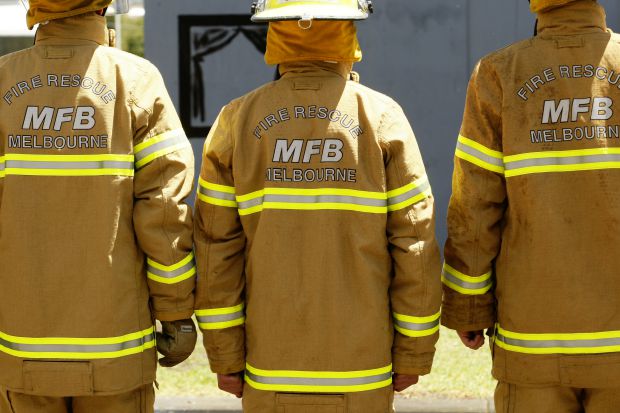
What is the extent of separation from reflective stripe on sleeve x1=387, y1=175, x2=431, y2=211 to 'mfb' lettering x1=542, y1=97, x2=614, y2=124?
0.52 m

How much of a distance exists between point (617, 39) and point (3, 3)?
332 inches

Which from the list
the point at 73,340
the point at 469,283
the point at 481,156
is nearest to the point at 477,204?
the point at 481,156

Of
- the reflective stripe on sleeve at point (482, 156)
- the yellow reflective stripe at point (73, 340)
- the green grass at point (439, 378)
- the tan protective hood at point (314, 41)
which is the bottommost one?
the green grass at point (439, 378)

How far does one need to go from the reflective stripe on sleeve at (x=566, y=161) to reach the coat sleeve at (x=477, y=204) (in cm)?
10

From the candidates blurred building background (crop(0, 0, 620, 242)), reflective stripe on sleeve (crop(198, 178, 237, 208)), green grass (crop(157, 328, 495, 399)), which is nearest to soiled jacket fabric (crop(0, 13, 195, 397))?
reflective stripe on sleeve (crop(198, 178, 237, 208))

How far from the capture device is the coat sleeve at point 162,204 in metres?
3.73

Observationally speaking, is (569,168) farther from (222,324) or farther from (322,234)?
(222,324)

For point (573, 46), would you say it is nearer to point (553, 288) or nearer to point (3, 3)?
point (553, 288)

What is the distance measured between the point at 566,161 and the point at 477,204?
1.17ft

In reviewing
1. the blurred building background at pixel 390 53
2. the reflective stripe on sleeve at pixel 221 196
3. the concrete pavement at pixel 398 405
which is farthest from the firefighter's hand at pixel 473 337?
the blurred building background at pixel 390 53

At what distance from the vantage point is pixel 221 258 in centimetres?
373

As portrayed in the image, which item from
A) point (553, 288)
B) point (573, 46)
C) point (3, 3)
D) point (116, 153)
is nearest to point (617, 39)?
point (573, 46)

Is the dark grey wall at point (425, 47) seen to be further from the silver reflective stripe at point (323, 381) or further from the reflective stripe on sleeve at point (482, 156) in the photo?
the silver reflective stripe at point (323, 381)

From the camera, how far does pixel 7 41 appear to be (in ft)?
37.6
